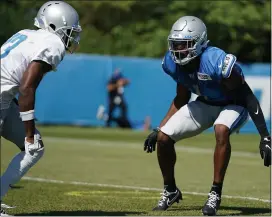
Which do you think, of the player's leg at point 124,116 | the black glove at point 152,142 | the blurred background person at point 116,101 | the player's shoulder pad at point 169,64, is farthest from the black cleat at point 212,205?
the player's leg at point 124,116

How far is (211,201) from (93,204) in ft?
4.44

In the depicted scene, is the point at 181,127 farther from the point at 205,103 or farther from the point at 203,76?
the point at 203,76

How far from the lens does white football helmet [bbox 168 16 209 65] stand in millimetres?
7648

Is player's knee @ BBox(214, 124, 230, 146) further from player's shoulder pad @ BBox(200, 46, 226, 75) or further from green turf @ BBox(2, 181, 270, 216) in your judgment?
green turf @ BBox(2, 181, 270, 216)

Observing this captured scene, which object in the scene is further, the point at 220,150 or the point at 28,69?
the point at 220,150

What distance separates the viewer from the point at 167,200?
8062 millimetres

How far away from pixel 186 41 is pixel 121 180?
3.99 m

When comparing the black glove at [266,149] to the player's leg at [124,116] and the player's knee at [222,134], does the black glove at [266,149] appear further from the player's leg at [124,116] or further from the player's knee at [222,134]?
the player's leg at [124,116]

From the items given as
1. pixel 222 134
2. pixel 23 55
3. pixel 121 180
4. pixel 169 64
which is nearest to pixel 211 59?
pixel 169 64

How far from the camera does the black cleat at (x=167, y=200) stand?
8.00m

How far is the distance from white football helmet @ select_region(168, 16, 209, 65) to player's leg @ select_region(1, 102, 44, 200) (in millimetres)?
1522

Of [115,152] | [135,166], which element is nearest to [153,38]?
[115,152]

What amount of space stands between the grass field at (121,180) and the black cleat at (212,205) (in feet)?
0.64

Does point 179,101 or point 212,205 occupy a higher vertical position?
point 179,101
